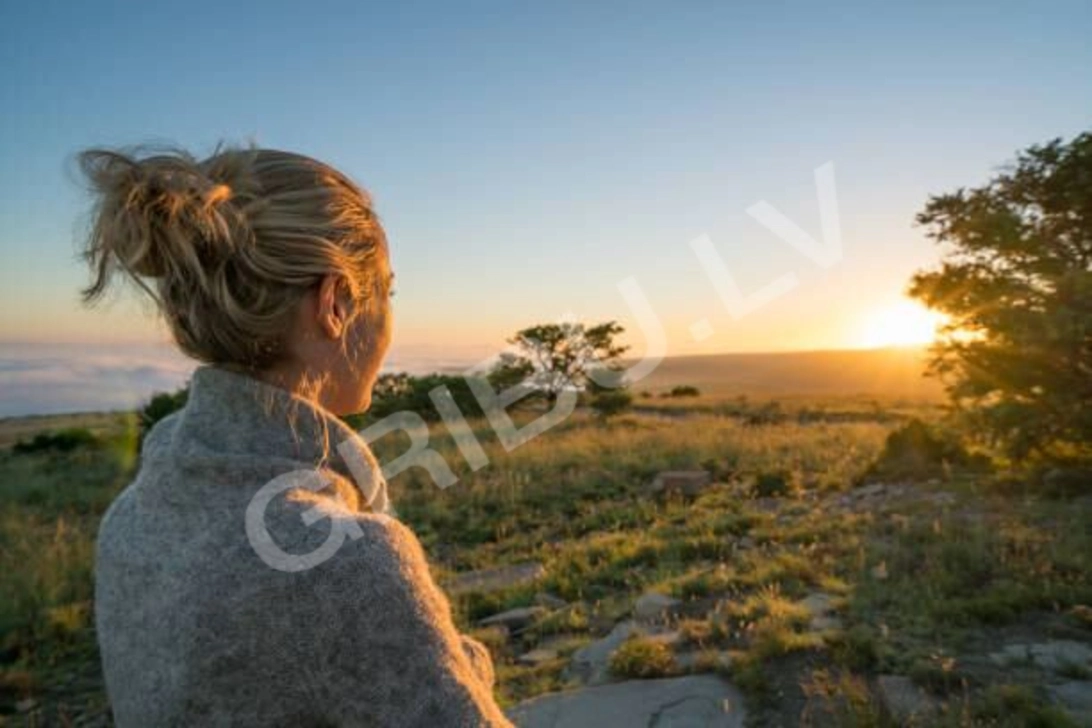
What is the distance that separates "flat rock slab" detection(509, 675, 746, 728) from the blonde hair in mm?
2905

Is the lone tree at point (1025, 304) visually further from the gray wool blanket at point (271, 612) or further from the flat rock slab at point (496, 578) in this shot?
the gray wool blanket at point (271, 612)

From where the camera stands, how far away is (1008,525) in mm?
6504

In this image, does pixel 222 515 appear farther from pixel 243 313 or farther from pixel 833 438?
pixel 833 438

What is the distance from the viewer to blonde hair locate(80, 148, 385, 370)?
1.21 metres

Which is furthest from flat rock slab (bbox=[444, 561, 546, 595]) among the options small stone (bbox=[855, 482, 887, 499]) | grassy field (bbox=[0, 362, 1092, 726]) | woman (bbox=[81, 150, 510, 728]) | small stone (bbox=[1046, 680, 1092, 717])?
woman (bbox=[81, 150, 510, 728])

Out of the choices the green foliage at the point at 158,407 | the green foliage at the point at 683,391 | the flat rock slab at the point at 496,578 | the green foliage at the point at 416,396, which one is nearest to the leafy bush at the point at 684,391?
the green foliage at the point at 683,391

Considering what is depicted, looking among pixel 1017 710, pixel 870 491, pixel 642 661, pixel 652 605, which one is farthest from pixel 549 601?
pixel 870 491

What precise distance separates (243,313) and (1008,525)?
7148 mm

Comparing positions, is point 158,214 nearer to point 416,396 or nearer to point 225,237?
point 225,237

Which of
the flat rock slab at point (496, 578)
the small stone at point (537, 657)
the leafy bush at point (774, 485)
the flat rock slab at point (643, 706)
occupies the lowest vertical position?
the leafy bush at point (774, 485)

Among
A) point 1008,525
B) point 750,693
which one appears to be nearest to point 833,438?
point 1008,525

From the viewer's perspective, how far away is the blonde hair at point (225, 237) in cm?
121

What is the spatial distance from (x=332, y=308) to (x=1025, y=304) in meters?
7.87

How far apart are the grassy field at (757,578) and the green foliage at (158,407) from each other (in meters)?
5.61
